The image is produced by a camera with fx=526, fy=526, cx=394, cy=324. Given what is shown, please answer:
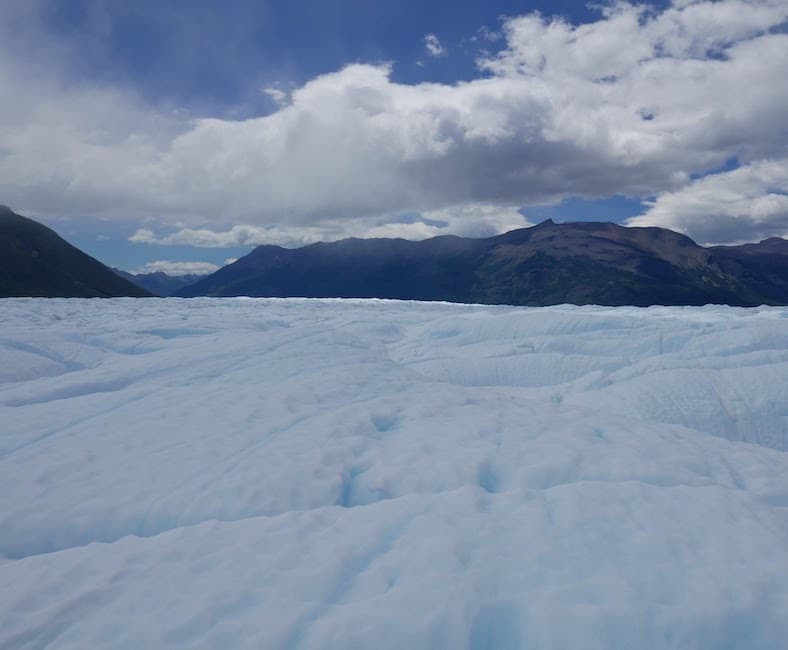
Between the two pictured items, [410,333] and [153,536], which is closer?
[153,536]

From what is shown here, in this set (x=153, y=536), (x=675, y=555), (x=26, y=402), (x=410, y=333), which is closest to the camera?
(x=675, y=555)

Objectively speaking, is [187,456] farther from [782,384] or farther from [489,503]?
[782,384]

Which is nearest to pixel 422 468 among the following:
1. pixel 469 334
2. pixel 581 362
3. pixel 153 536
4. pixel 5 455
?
pixel 153 536

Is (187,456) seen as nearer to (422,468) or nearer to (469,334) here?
(422,468)

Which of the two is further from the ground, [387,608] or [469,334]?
[469,334]

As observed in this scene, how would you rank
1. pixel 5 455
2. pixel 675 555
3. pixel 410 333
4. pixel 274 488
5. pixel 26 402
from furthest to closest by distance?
pixel 410 333 < pixel 26 402 < pixel 5 455 < pixel 274 488 < pixel 675 555

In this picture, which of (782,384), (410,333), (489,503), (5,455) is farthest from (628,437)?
(410,333)
